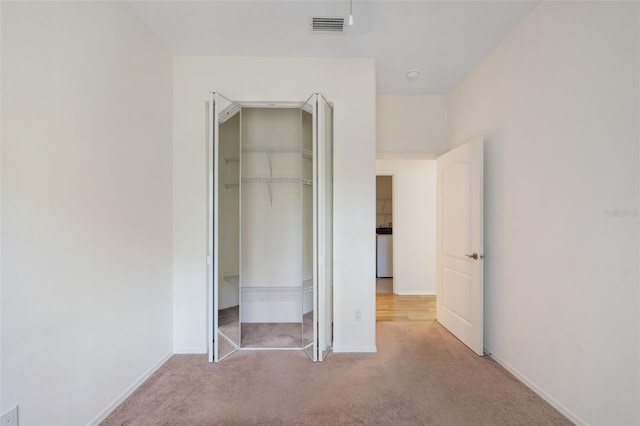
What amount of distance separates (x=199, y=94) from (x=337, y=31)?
1.42 metres

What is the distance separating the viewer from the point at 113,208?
1.82 metres

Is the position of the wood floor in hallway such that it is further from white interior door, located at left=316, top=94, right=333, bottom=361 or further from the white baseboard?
the white baseboard

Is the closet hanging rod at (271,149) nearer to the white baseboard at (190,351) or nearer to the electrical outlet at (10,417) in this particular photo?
the white baseboard at (190,351)

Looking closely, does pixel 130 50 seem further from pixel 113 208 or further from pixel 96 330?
pixel 96 330

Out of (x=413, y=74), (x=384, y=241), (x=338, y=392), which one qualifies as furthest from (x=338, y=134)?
(x=384, y=241)

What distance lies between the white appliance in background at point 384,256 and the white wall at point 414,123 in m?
2.81

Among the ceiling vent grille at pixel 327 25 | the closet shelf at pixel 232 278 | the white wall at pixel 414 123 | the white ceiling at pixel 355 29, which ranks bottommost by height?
the closet shelf at pixel 232 278

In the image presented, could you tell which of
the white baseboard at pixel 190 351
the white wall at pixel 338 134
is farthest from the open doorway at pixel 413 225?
the white baseboard at pixel 190 351

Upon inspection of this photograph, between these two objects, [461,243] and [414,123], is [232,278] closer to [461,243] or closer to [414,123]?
[461,243]

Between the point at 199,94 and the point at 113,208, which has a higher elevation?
the point at 199,94

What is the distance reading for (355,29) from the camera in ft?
7.25

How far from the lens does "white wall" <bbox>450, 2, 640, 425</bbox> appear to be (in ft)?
4.82

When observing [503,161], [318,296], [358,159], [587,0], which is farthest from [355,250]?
[587,0]

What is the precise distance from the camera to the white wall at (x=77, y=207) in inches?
50.0
